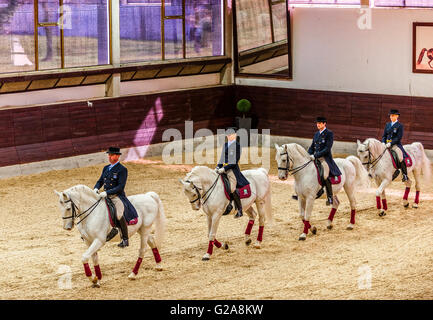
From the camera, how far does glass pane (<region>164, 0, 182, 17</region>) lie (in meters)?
22.5

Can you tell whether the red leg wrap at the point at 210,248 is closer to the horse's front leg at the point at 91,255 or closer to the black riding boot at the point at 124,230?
the black riding boot at the point at 124,230

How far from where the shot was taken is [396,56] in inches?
845


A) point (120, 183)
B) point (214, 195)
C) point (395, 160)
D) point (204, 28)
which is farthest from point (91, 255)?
point (204, 28)

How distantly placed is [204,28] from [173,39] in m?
1.20

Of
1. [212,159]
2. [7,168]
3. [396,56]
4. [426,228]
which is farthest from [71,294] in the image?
[396,56]

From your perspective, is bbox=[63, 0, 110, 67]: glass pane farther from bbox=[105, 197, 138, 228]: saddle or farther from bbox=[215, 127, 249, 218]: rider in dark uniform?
bbox=[105, 197, 138, 228]: saddle

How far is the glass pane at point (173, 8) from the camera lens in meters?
22.5

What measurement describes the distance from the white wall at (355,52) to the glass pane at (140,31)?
3.57 metres

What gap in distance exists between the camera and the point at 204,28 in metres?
23.7

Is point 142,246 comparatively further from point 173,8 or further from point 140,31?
point 173,8

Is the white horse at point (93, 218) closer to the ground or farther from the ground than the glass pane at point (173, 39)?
closer to the ground

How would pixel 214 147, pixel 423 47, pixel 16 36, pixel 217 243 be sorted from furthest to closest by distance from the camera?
1. pixel 214 147
2. pixel 423 47
3. pixel 16 36
4. pixel 217 243

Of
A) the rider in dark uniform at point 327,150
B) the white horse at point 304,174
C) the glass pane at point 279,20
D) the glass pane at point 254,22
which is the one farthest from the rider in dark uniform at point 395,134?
the glass pane at point 254,22

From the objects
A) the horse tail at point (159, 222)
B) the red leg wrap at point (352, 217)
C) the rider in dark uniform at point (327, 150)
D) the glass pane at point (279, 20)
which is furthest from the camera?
the glass pane at point (279, 20)
